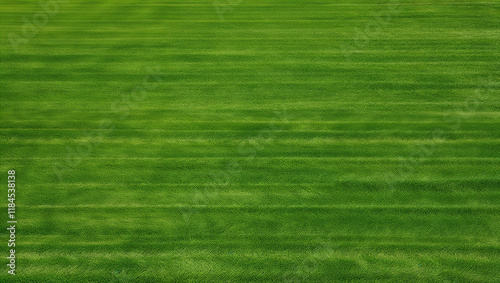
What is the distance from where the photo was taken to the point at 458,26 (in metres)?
7.39

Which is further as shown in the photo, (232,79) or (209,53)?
(209,53)

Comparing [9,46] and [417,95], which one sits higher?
[9,46]

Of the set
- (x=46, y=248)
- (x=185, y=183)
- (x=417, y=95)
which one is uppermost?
(x=417, y=95)

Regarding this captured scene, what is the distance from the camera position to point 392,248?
3982 millimetres

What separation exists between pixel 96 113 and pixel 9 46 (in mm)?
3095

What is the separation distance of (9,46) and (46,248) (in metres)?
4.91

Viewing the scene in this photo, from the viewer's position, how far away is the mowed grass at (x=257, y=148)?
156 inches

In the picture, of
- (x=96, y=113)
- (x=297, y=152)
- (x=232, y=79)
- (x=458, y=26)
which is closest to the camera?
(x=297, y=152)

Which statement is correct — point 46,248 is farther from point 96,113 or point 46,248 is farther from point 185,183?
point 96,113

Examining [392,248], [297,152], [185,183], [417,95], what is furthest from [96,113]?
[417,95]

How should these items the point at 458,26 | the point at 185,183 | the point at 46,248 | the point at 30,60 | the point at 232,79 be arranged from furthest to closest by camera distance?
the point at 458,26 → the point at 30,60 → the point at 232,79 → the point at 185,183 → the point at 46,248

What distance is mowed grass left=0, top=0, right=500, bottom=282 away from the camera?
13.0 feet

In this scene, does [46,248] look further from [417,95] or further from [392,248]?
[417,95]

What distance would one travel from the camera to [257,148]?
5055 mm
